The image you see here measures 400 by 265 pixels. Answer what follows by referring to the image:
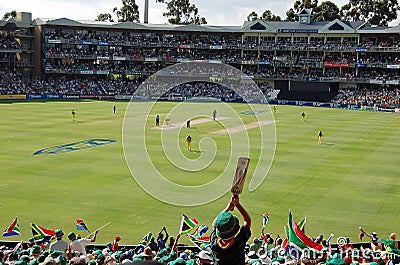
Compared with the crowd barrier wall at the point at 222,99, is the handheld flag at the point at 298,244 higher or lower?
higher

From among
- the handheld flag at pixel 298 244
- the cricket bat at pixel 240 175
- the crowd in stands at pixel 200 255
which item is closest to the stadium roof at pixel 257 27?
the crowd in stands at pixel 200 255

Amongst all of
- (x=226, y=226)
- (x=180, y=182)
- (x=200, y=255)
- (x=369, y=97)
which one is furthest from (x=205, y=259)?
(x=369, y=97)

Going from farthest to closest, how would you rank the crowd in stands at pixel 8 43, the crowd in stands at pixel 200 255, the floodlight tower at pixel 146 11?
the floodlight tower at pixel 146 11 < the crowd in stands at pixel 8 43 < the crowd in stands at pixel 200 255

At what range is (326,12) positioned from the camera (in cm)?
13000

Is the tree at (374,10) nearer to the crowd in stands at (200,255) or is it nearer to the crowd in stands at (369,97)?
the crowd in stands at (369,97)

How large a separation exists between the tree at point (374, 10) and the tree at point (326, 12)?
105 inches

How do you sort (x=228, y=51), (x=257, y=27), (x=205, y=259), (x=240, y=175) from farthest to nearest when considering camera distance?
(x=228, y=51) < (x=257, y=27) < (x=205, y=259) < (x=240, y=175)

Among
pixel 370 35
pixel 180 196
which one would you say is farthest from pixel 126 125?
pixel 370 35

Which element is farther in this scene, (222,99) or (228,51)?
(228,51)

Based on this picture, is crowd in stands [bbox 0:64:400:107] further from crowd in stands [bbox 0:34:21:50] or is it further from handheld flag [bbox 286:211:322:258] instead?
handheld flag [bbox 286:211:322:258]

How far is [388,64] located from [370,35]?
24.8 ft

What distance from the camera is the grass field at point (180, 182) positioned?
2141cm

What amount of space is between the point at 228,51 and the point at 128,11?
47.7 meters

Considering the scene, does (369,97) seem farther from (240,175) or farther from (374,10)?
(240,175)
